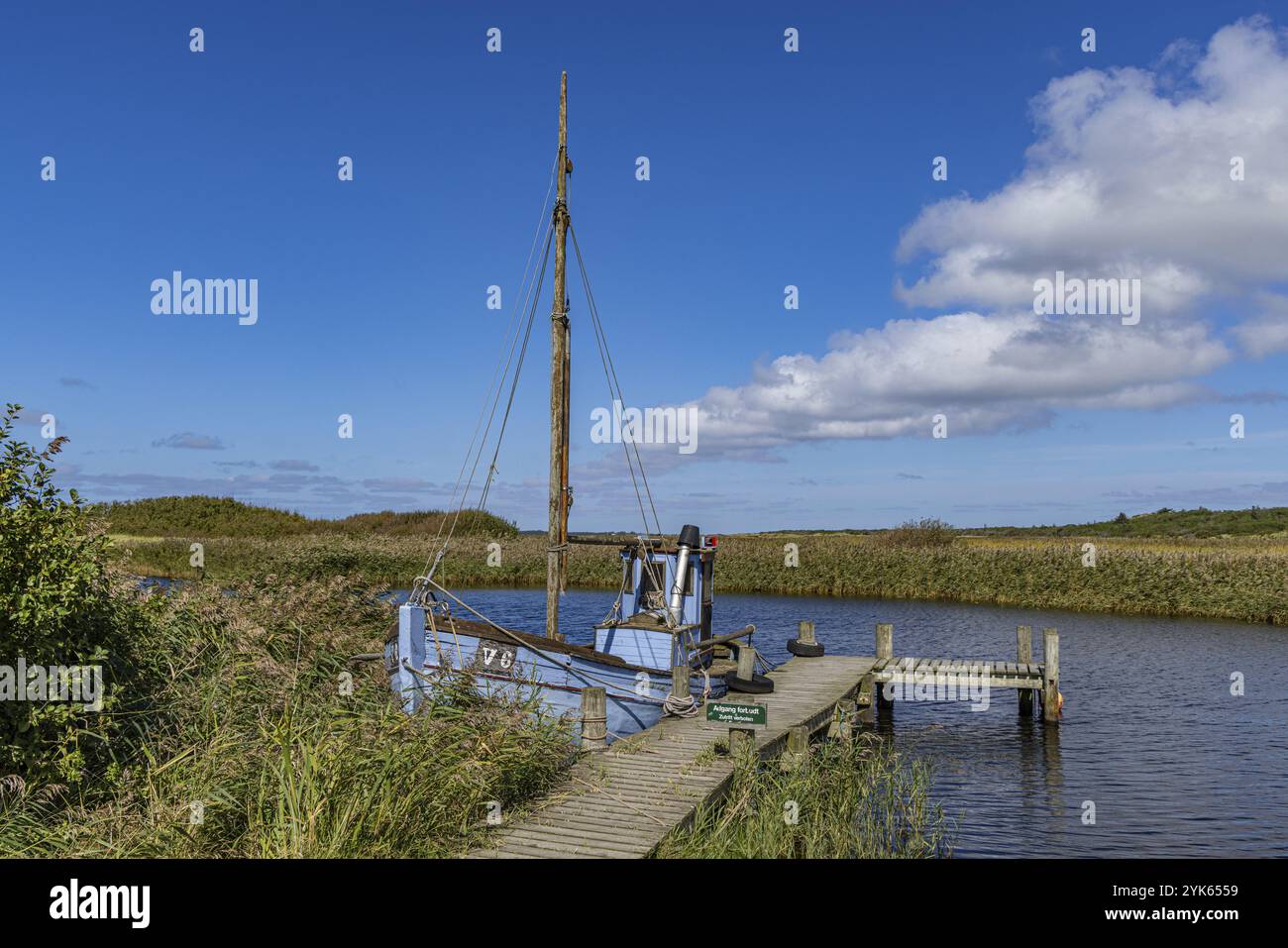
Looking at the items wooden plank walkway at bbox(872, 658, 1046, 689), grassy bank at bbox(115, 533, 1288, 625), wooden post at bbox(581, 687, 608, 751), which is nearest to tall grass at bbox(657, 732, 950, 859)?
wooden post at bbox(581, 687, 608, 751)

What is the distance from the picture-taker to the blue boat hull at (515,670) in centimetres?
1440

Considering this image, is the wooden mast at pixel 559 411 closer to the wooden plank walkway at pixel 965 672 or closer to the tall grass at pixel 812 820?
the tall grass at pixel 812 820

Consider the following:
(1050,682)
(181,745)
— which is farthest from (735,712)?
(1050,682)

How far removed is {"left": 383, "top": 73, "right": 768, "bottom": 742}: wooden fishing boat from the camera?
14.6 meters

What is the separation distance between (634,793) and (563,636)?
7402 mm

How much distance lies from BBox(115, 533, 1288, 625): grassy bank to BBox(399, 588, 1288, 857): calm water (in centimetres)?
294

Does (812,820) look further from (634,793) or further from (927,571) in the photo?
(927,571)

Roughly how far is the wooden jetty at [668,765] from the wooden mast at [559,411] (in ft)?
12.7

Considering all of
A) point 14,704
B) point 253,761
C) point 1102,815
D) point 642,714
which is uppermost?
point 14,704

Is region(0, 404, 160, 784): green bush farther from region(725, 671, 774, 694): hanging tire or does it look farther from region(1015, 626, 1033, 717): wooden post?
region(1015, 626, 1033, 717): wooden post

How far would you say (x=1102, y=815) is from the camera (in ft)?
50.2

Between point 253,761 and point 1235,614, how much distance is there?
41181 mm
